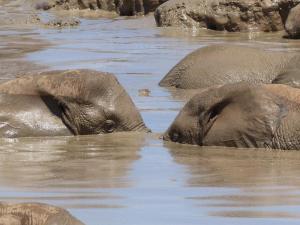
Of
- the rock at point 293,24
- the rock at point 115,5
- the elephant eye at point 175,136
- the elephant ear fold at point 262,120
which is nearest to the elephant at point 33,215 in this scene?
the elephant ear fold at point 262,120

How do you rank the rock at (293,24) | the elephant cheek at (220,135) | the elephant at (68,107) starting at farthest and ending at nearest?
1. the rock at (293,24)
2. the elephant at (68,107)
3. the elephant cheek at (220,135)

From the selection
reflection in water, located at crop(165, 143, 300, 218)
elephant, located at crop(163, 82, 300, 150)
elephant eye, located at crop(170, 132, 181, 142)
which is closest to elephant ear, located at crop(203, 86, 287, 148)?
elephant, located at crop(163, 82, 300, 150)

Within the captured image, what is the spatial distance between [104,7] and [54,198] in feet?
75.8

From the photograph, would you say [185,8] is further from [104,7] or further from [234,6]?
[104,7]

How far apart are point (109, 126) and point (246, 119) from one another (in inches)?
56.3

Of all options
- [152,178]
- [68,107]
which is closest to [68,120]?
[68,107]

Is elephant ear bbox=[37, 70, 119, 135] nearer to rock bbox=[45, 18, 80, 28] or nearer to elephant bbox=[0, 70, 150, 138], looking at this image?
elephant bbox=[0, 70, 150, 138]

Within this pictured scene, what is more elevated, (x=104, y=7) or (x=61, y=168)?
(x=61, y=168)

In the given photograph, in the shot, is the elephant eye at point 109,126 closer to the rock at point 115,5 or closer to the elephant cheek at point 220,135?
the elephant cheek at point 220,135

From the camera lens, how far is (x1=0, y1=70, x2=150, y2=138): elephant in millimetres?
8938

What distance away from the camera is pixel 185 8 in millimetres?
21484

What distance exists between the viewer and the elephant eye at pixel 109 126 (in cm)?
898

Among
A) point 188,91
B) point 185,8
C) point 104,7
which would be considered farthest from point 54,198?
point 104,7

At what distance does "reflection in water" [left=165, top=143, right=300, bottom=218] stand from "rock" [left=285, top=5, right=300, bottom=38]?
33.9 ft
